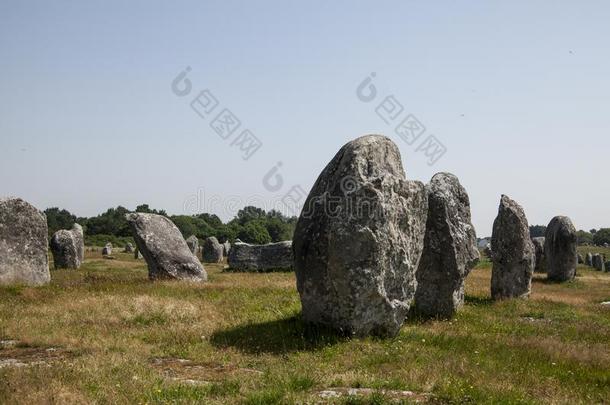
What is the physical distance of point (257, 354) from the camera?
1087cm

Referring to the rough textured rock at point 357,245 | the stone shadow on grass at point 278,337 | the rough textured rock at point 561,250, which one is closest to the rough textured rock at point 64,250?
the stone shadow on grass at point 278,337

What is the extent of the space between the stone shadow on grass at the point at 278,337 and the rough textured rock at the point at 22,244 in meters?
11.4

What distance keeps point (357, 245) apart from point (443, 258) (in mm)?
6678

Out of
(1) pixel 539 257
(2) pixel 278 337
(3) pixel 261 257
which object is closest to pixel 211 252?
(3) pixel 261 257

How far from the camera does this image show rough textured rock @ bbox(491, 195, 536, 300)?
22.5 m

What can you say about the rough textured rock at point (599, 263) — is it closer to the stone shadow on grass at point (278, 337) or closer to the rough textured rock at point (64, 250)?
the rough textured rock at point (64, 250)

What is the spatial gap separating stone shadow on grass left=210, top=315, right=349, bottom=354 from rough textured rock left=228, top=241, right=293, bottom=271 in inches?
770

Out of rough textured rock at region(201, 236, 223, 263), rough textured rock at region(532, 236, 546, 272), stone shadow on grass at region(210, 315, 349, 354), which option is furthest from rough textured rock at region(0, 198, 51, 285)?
rough textured rock at region(532, 236, 546, 272)

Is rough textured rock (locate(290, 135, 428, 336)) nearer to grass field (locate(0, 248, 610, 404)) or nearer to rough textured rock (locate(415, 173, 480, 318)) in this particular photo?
grass field (locate(0, 248, 610, 404))

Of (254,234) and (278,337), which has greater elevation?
(254,234)

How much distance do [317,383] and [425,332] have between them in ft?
18.6

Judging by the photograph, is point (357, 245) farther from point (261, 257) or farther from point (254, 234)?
point (254, 234)

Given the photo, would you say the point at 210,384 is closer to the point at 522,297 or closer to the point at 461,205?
the point at 461,205

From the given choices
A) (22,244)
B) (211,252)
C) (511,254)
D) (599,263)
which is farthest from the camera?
(599,263)
